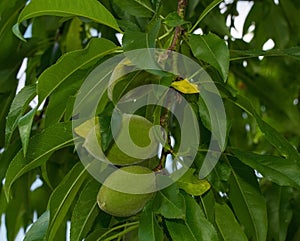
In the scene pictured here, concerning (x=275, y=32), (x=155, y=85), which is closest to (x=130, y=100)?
(x=155, y=85)

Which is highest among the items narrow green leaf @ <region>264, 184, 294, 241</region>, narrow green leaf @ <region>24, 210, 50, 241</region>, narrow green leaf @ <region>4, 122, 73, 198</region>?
narrow green leaf @ <region>4, 122, 73, 198</region>

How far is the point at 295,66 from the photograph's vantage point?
1.57m

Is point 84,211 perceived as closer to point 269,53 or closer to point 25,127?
point 25,127

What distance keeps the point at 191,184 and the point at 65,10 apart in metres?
0.23

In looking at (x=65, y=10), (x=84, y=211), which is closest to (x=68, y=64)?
(x=65, y=10)

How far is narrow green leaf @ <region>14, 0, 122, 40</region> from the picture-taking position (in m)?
0.68

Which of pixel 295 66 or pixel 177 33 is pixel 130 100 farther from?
pixel 295 66

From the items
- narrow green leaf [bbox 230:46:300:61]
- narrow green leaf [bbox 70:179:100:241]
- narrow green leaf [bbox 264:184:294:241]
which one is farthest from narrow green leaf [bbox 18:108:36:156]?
narrow green leaf [bbox 264:184:294:241]

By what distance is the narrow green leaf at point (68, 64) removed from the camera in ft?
2.23

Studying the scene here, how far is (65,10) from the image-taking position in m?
0.70

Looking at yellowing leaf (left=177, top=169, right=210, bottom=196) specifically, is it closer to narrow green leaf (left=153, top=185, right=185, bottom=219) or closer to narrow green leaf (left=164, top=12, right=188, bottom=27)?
narrow green leaf (left=153, top=185, right=185, bottom=219)

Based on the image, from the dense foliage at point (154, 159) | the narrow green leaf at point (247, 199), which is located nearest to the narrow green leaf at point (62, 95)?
the dense foliage at point (154, 159)

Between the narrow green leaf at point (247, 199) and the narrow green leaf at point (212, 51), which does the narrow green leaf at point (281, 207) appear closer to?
the narrow green leaf at point (247, 199)

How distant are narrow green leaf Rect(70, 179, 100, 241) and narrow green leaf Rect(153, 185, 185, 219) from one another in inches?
3.7
